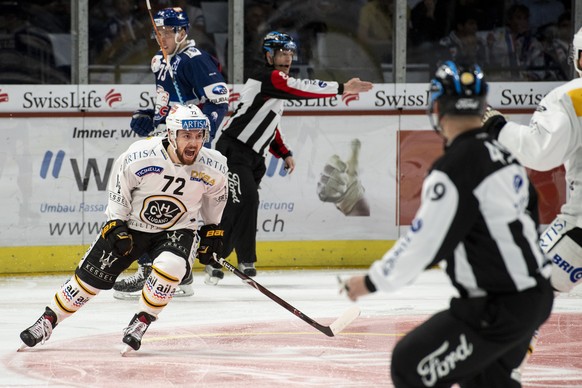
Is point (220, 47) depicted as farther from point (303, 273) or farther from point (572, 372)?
point (572, 372)

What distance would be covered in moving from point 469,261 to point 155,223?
2.35 m

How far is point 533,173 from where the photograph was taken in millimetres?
7594

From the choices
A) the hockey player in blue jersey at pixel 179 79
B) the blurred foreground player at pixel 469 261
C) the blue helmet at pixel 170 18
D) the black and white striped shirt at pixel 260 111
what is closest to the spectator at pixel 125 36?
the black and white striped shirt at pixel 260 111

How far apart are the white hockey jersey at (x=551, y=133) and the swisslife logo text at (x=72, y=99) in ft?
11.6

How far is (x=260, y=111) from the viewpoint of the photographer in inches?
270

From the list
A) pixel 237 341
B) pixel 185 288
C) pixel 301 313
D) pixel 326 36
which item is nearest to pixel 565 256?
pixel 301 313

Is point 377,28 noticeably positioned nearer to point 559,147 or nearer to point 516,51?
point 516,51

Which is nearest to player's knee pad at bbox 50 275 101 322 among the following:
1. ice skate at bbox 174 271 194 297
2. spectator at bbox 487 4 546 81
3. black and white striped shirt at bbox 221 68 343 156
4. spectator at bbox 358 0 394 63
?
ice skate at bbox 174 271 194 297

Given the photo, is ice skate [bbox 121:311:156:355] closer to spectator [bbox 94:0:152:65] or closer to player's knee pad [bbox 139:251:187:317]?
player's knee pad [bbox 139:251:187:317]

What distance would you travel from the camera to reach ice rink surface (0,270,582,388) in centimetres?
458

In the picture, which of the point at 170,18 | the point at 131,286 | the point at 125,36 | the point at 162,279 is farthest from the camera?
the point at 125,36

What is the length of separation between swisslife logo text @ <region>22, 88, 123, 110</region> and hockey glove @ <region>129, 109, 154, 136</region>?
59 cm

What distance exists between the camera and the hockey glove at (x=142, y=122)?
258 inches

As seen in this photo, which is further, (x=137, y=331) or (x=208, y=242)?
(x=208, y=242)
